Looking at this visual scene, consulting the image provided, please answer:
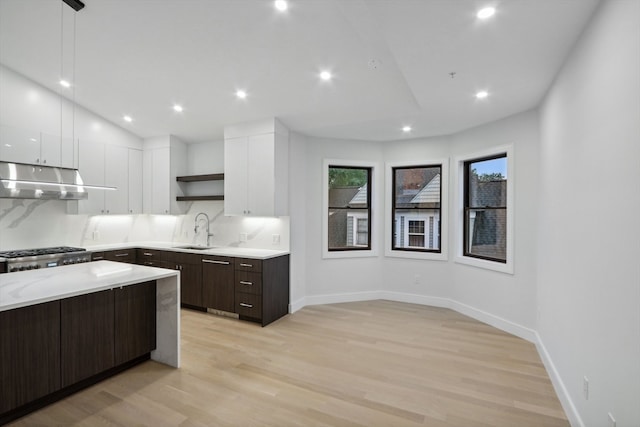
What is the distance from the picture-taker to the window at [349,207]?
5.13m

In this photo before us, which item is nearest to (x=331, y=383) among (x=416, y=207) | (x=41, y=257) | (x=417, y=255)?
(x=417, y=255)

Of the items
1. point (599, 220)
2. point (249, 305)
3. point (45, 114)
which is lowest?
point (249, 305)

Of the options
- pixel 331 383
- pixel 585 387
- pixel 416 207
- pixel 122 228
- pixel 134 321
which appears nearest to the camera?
pixel 585 387

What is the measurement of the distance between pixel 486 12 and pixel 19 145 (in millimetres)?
5241

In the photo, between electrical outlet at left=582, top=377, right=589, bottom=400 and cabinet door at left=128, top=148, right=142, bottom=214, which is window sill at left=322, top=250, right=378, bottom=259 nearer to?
electrical outlet at left=582, top=377, right=589, bottom=400

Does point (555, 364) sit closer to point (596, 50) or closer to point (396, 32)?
point (596, 50)

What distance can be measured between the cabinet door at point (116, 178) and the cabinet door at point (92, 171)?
0.25ft

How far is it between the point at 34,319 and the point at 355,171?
4.26 meters

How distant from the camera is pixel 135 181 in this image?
213 inches

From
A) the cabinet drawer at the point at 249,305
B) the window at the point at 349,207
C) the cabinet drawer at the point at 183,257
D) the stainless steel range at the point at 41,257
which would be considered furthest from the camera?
the window at the point at 349,207

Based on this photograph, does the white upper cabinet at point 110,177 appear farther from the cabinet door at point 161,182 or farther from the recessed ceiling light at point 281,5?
the recessed ceiling light at point 281,5

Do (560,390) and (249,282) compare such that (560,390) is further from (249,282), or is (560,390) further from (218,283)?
(218,283)

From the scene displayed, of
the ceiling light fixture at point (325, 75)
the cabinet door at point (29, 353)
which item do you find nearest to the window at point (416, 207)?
the ceiling light fixture at point (325, 75)

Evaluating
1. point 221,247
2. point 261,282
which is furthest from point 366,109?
point 221,247
